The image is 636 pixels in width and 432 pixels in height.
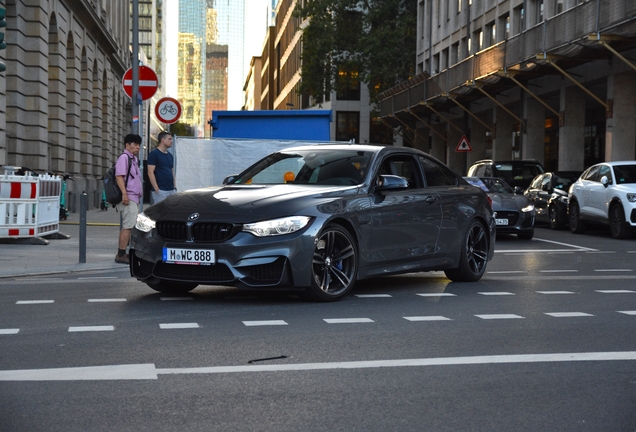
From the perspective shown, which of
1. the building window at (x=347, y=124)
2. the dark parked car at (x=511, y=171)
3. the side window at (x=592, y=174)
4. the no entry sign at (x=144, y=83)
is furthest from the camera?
the building window at (x=347, y=124)

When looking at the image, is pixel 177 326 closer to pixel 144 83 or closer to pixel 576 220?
pixel 144 83

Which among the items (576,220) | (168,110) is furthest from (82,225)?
(576,220)

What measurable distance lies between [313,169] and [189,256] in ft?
5.75

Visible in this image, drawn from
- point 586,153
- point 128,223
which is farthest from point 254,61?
point 128,223

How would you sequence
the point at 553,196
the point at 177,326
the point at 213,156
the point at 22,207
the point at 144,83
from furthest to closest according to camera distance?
the point at 553,196 → the point at 213,156 → the point at 144,83 → the point at 22,207 → the point at 177,326

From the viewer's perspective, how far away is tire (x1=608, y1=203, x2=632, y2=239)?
69.3 ft

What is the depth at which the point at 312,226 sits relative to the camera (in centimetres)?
898

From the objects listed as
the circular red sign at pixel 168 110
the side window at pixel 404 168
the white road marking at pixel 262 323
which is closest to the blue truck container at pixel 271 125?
the circular red sign at pixel 168 110

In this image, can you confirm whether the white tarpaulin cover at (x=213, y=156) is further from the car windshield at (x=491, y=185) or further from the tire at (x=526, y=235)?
the tire at (x=526, y=235)

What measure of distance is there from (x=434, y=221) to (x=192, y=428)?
6.52m

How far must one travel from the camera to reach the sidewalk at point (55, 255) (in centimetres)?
1282

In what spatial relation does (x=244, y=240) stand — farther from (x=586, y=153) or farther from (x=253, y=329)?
(x=586, y=153)

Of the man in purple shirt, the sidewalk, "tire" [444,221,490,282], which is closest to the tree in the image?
the sidewalk

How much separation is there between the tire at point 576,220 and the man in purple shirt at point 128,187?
12812 mm
